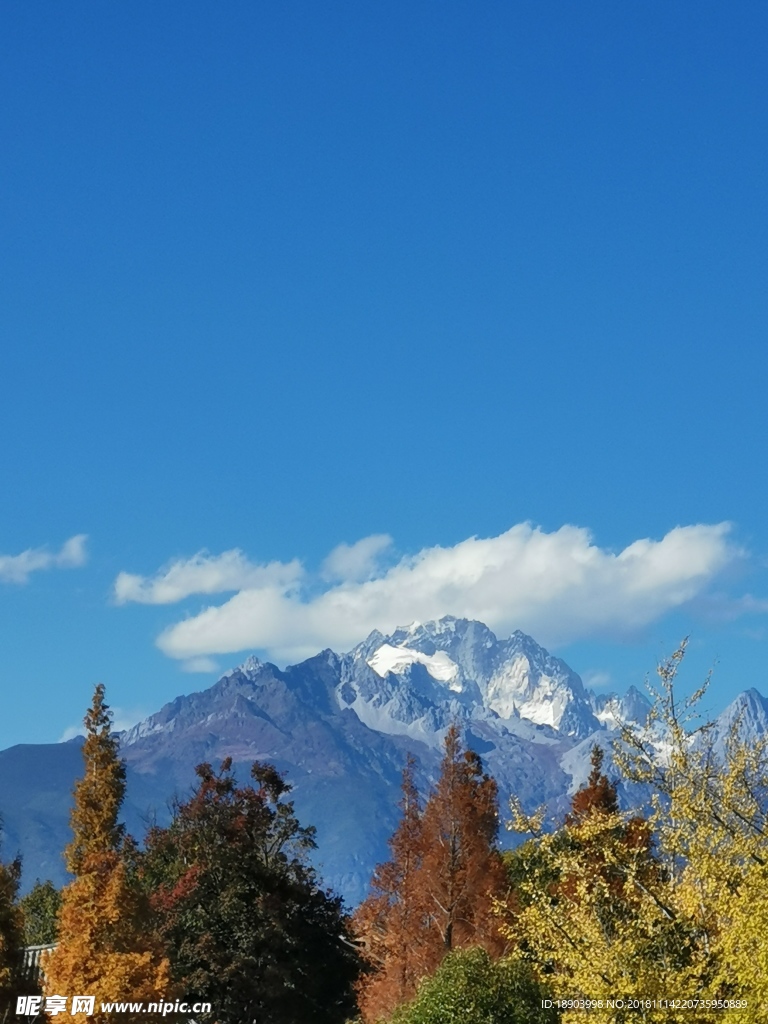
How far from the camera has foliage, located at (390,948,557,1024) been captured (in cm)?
2517

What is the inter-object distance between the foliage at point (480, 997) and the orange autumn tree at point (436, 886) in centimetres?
1130

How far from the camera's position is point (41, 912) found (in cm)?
6675

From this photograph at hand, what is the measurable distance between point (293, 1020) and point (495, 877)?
7.51m

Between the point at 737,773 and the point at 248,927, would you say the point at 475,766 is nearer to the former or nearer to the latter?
the point at 248,927

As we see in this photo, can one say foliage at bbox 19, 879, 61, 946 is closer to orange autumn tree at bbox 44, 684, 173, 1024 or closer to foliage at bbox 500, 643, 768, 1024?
orange autumn tree at bbox 44, 684, 173, 1024

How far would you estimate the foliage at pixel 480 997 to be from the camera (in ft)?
82.6

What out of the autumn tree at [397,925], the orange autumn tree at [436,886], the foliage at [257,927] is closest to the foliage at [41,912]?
the foliage at [257,927]

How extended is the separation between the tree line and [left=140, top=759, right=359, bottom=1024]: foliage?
0.07 meters

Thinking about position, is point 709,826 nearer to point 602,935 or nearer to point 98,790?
point 602,935

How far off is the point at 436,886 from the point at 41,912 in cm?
3398

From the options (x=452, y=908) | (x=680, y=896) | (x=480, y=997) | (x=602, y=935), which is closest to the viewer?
(x=602, y=935)

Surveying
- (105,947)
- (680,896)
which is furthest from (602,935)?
(105,947)

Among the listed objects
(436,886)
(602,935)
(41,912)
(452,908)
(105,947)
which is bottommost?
(602,935)

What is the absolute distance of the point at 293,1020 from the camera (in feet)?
126
